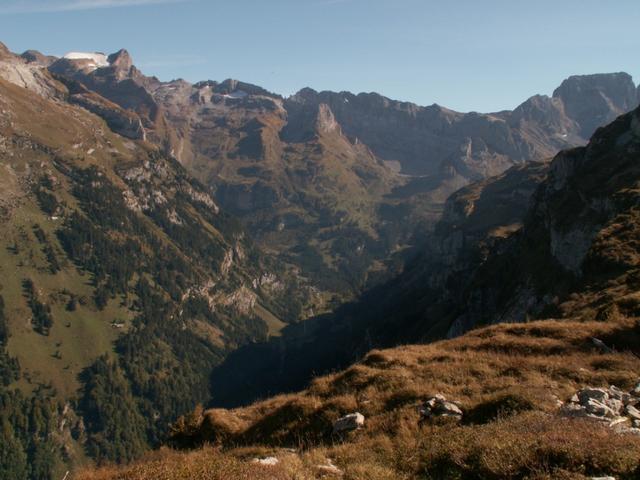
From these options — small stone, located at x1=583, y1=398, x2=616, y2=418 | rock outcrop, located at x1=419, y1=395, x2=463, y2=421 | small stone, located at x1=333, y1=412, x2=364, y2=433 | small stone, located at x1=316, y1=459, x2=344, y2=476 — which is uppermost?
small stone, located at x1=583, y1=398, x2=616, y2=418

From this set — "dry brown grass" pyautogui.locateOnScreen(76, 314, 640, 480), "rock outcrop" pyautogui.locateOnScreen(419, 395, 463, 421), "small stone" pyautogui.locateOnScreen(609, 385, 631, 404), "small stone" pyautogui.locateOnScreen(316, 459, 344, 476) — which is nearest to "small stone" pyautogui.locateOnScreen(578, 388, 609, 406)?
"small stone" pyautogui.locateOnScreen(609, 385, 631, 404)

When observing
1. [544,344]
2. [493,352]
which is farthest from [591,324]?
[493,352]

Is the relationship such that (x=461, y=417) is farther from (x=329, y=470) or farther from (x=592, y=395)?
(x=329, y=470)

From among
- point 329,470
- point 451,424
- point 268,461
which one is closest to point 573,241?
point 451,424

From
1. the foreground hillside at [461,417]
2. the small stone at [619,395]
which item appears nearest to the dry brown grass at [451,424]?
the foreground hillside at [461,417]

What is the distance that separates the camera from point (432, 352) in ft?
95.2

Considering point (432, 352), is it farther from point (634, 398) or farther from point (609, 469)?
point (609, 469)

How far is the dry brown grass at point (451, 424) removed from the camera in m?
12.8

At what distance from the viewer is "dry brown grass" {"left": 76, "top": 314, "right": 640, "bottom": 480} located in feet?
41.9

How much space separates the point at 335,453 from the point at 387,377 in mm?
7985

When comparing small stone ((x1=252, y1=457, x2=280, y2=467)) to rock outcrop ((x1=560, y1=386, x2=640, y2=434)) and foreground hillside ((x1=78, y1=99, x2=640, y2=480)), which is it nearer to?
foreground hillside ((x1=78, y1=99, x2=640, y2=480))

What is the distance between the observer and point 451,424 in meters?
17.9

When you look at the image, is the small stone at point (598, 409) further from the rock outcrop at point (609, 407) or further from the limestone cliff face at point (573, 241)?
the limestone cliff face at point (573, 241)

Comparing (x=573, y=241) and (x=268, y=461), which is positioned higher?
(x=268, y=461)
